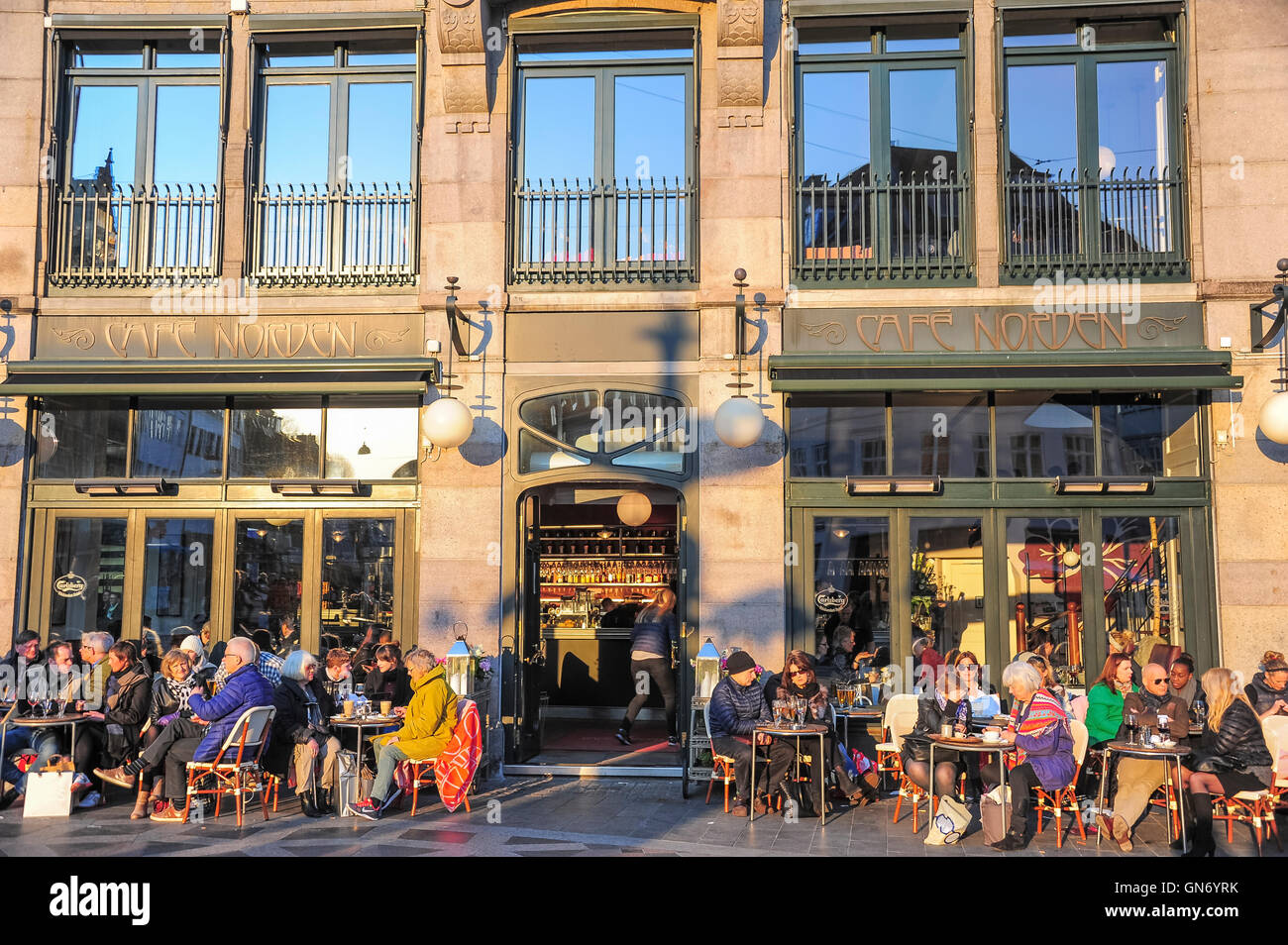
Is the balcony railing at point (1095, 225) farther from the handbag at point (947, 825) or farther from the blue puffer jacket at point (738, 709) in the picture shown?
the handbag at point (947, 825)

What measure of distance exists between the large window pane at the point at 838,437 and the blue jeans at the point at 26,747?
A: 741 centimetres

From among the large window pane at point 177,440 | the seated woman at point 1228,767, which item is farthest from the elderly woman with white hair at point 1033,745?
the large window pane at point 177,440

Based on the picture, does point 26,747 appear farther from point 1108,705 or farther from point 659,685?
point 1108,705

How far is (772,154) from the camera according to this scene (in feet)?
39.6

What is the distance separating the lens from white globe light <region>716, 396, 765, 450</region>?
11234 millimetres

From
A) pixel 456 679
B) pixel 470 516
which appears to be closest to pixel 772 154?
pixel 470 516

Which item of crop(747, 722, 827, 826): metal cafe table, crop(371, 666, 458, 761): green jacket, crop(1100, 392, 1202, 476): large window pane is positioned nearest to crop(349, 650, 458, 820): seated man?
crop(371, 666, 458, 761): green jacket

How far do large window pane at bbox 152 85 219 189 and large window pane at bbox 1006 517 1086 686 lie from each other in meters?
9.60

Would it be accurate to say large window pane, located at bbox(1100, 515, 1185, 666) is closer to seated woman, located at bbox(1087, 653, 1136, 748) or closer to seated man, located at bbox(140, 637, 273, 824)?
seated woman, located at bbox(1087, 653, 1136, 748)

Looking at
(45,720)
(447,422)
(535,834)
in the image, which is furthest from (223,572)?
(535,834)

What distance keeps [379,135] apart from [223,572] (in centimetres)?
510

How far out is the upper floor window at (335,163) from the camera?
12.5 m

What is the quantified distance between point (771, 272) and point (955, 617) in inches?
159

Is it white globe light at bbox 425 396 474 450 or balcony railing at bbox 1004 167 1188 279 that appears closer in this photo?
white globe light at bbox 425 396 474 450
